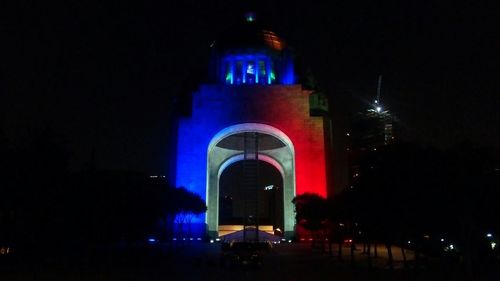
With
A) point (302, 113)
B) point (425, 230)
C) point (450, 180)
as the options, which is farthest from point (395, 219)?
point (302, 113)

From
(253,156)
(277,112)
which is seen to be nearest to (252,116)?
(277,112)

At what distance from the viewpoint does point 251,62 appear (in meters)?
55.9

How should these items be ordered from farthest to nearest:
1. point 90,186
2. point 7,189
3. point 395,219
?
1. point 90,186
2. point 7,189
3. point 395,219

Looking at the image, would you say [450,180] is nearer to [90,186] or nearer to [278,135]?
[90,186]

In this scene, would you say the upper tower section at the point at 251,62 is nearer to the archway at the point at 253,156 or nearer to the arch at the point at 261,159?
the archway at the point at 253,156

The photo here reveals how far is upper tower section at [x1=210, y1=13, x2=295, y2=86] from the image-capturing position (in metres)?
55.2

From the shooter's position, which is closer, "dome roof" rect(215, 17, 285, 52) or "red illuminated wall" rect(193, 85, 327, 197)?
"red illuminated wall" rect(193, 85, 327, 197)

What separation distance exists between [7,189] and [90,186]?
5.15m

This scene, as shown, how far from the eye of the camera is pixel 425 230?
70.0 feet

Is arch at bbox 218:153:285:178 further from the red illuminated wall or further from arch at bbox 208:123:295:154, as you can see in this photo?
the red illuminated wall

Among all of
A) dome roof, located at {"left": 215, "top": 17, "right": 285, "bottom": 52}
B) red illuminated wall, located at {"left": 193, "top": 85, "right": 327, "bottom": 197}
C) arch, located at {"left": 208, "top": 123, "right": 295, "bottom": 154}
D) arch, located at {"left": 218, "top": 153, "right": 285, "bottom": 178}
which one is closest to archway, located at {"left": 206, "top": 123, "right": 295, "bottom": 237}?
arch, located at {"left": 218, "top": 153, "right": 285, "bottom": 178}

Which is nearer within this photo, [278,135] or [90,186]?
[90,186]

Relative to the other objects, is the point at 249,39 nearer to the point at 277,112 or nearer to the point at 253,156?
the point at 277,112

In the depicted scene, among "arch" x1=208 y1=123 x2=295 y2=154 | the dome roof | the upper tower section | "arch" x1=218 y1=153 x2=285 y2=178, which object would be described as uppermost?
the dome roof
